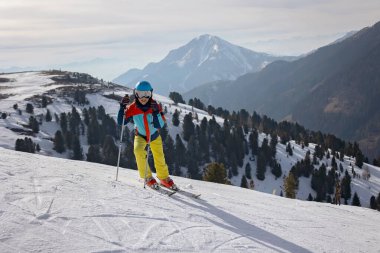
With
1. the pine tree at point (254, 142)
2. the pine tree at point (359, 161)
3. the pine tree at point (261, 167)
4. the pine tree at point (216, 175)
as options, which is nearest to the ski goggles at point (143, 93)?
the pine tree at point (216, 175)

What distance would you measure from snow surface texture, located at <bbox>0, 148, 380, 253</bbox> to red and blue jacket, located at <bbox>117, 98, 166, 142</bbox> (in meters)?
1.79

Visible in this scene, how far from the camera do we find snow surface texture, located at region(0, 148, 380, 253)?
6.82 metres

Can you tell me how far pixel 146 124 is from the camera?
39.9 ft

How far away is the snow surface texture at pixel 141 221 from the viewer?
6.82m

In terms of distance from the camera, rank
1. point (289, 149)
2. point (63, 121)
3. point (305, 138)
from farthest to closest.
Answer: point (305, 138) → point (289, 149) → point (63, 121)

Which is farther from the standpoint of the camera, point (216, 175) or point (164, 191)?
point (216, 175)

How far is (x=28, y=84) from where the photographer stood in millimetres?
195625

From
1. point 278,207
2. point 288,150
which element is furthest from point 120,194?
point 288,150

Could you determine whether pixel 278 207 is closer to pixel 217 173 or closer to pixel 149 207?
pixel 149 207

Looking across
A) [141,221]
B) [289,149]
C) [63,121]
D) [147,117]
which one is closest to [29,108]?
[63,121]

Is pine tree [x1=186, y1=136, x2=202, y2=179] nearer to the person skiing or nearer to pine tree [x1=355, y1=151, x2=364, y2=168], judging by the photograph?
pine tree [x1=355, y1=151, x2=364, y2=168]

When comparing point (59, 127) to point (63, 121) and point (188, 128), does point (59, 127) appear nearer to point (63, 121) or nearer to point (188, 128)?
point (63, 121)

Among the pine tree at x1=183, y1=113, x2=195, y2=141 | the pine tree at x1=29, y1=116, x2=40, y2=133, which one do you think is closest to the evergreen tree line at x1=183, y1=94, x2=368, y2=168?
the pine tree at x1=183, y1=113, x2=195, y2=141

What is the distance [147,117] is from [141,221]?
4.74 meters
